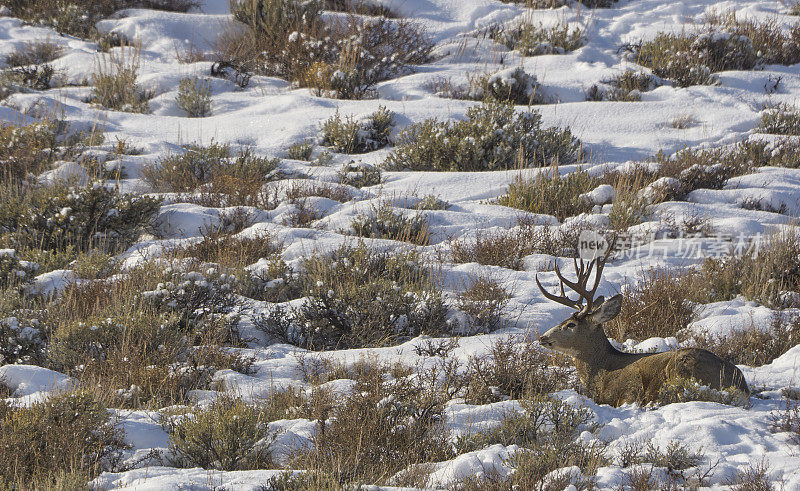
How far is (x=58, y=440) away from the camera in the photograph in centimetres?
323

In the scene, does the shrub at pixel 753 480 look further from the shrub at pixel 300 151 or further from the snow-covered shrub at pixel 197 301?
the shrub at pixel 300 151

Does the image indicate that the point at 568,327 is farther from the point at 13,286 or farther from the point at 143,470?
the point at 13,286

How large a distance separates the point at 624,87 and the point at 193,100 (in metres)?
6.27

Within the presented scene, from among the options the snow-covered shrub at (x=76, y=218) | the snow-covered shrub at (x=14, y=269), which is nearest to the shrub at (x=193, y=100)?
the snow-covered shrub at (x=76, y=218)

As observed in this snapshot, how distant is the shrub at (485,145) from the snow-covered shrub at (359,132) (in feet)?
2.15

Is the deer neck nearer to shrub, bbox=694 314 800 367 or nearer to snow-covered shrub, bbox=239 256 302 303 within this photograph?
shrub, bbox=694 314 800 367

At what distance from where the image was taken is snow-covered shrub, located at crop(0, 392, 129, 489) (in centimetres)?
304

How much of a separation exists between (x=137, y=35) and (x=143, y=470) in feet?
36.4

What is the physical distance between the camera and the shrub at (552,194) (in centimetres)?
727

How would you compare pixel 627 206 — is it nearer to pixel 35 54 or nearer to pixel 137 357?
pixel 137 357

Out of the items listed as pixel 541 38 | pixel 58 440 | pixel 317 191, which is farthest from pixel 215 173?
pixel 541 38

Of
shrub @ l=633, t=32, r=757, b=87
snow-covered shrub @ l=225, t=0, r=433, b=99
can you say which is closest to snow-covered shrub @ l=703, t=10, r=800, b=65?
shrub @ l=633, t=32, r=757, b=87

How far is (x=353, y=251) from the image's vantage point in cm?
602

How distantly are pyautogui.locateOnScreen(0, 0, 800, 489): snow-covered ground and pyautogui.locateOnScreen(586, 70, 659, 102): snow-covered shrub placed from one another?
0.66 ft
